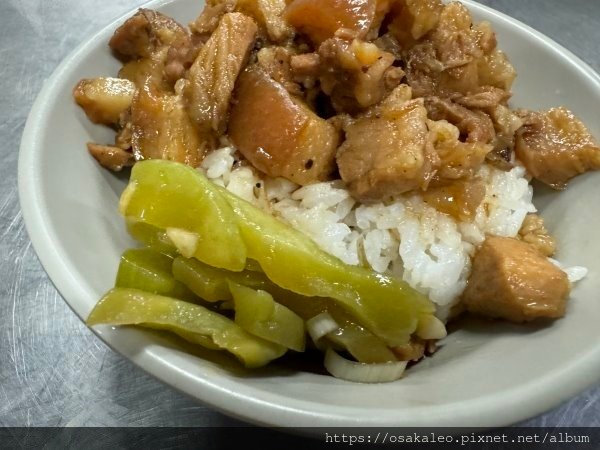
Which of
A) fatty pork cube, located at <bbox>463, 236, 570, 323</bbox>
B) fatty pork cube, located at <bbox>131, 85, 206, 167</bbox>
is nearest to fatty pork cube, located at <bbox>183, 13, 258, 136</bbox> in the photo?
fatty pork cube, located at <bbox>131, 85, 206, 167</bbox>

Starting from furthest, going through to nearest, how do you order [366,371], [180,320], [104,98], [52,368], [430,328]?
[52,368] → [104,98] → [430,328] → [366,371] → [180,320]

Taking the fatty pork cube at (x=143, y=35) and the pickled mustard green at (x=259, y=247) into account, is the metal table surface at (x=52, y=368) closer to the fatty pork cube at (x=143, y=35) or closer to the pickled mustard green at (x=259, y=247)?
the pickled mustard green at (x=259, y=247)

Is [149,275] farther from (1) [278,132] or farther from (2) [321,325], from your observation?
(1) [278,132]

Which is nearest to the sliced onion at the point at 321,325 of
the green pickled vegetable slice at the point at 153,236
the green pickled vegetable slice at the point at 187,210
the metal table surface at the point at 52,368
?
the green pickled vegetable slice at the point at 187,210

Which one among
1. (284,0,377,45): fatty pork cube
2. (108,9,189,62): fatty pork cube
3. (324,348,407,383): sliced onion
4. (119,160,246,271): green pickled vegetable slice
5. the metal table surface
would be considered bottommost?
the metal table surface

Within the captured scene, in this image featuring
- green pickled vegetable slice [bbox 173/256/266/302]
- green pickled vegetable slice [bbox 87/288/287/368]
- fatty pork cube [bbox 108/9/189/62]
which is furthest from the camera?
fatty pork cube [bbox 108/9/189/62]

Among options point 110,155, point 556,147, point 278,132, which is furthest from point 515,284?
point 110,155

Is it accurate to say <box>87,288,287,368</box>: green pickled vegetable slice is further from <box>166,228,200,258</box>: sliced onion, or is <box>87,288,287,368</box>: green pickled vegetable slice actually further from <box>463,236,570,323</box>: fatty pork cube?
<box>463,236,570,323</box>: fatty pork cube

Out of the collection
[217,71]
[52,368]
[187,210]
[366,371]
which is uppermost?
[217,71]
